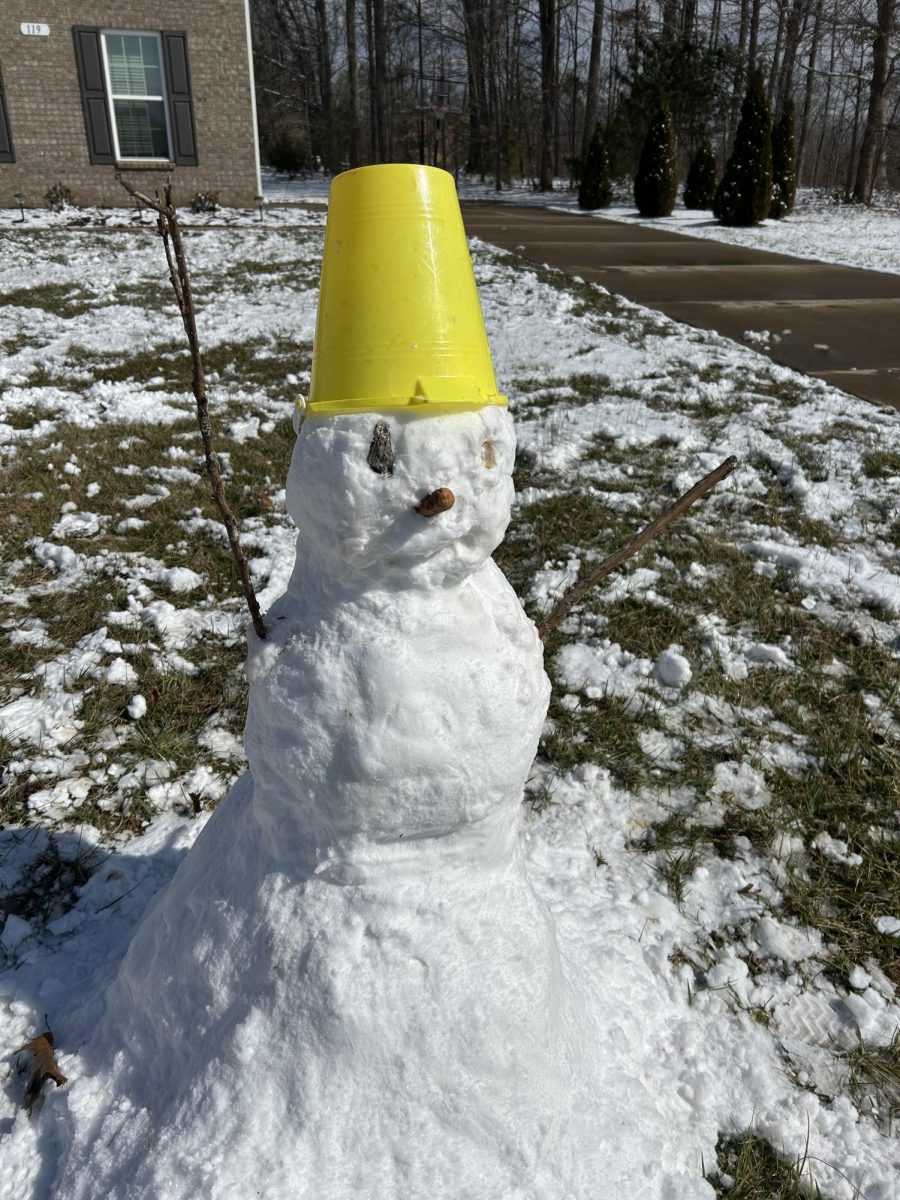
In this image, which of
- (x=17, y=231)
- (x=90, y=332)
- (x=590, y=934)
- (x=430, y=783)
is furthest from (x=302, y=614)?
(x=17, y=231)

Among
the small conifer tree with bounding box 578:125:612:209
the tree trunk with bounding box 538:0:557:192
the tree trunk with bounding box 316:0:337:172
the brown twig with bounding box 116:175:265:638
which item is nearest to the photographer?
the brown twig with bounding box 116:175:265:638

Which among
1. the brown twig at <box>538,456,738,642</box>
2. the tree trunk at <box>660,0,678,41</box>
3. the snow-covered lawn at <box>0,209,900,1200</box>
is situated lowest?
the snow-covered lawn at <box>0,209,900,1200</box>

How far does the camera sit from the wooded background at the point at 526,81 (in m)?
20.6

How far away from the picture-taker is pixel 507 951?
1.30 metres

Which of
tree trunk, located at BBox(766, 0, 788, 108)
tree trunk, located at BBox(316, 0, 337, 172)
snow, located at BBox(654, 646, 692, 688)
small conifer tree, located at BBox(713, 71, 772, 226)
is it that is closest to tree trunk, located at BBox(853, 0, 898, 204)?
tree trunk, located at BBox(766, 0, 788, 108)

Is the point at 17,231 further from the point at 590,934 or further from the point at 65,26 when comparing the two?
the point at 590,934

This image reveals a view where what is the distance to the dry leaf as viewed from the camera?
142cm

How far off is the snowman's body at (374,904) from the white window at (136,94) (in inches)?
642

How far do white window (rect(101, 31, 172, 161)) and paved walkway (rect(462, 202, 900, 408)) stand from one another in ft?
19.0

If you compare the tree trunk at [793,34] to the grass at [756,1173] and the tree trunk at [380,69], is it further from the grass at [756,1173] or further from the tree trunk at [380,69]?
the grass at [756,1173]

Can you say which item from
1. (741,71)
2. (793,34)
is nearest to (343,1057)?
(741,71)

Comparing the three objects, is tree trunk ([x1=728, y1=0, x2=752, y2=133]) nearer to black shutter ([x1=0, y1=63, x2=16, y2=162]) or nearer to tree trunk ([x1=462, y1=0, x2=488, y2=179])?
tree trunk ([x1=462, y1=0, x2=488, y2=179])

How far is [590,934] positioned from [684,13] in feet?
93.8

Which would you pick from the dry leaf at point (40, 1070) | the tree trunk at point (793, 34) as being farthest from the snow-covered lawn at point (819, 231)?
the dry leaf at point (40, 1070)
